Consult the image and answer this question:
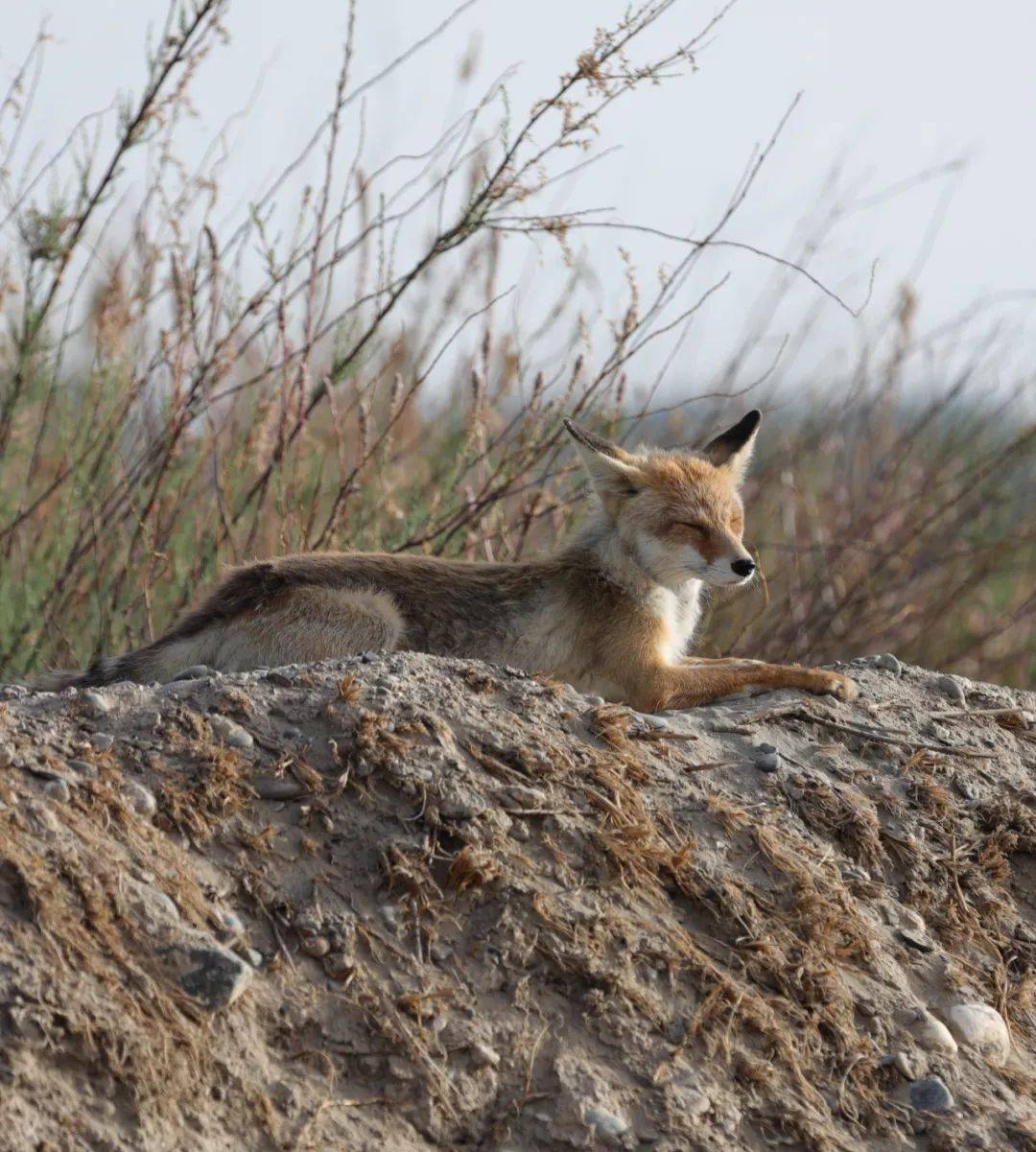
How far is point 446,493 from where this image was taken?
7.64m

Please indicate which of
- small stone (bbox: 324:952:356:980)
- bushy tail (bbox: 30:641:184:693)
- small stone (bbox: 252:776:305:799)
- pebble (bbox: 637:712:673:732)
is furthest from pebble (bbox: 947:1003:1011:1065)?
bushy tail (bbox: 30:641:184:693)

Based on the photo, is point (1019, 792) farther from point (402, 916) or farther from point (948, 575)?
point (948, 575)

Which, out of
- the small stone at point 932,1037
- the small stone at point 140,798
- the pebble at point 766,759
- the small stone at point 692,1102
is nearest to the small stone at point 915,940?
the small stone at point 932,1037

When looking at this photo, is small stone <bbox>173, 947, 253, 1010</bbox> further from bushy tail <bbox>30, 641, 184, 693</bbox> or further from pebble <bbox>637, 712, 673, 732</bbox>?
bushy tail <bbox>30, 641, 184, 693</bbox>

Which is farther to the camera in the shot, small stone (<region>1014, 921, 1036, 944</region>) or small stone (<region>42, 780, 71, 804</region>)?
small stone (<region>1014, 921, 1036, 944</region>)

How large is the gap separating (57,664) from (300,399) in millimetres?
1904

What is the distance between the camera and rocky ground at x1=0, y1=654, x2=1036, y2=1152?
331 centimetres

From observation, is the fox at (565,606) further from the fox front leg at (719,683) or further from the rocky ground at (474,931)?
the rocky ground at (474,931)

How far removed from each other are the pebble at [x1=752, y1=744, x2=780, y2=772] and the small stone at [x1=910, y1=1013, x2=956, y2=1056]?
1.04 m

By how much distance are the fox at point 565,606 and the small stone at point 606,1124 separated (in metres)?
2.47

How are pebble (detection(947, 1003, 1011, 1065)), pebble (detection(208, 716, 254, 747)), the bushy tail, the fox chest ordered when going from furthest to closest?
the fox chest
the bushy tail
pebble (detection(947, 1003, 1011, 1065))
pebble (detection(208, 716, 254, 747))

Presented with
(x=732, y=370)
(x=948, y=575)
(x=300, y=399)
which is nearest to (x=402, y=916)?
(x=300, y=399)

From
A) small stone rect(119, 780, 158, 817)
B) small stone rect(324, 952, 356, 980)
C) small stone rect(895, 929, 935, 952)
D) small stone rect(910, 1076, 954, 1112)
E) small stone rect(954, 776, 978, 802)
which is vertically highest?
small stone rect(954, 776, 978, 802)

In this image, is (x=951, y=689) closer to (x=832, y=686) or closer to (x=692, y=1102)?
(x=832, y=686)
